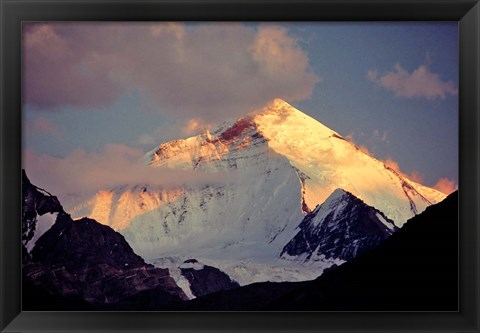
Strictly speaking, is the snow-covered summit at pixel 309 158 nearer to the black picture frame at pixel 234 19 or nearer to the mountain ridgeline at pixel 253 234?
the mountain ridgeline at pixel 253 234

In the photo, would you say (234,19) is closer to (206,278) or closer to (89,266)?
(206,278)

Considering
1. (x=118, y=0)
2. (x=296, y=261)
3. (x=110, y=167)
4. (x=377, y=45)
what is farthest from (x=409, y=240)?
(x=118, y=0)

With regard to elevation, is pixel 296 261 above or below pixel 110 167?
below

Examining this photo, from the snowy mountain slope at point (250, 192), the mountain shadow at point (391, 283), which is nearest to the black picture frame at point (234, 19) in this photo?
the mountain shadow at point (391, 283)

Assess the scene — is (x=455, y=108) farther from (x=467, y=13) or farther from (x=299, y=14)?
(x=299, y=14)

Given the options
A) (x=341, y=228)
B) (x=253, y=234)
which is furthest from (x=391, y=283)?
(x=253, y=234)

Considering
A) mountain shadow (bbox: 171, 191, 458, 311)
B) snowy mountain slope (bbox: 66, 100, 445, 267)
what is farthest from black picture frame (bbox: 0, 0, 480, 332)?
snowy mountain slope (bbox: 66, 100, 445, 267)

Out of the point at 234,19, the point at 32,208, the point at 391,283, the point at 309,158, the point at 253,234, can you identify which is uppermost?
the point at 234,19
